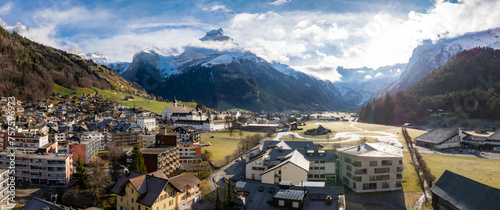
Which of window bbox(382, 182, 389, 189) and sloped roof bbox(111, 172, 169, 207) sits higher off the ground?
sloped roof bbox(111, 172, 169, 207)

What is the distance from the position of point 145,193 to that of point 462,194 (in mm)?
29969

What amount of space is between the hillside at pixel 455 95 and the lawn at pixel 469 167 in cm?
6789

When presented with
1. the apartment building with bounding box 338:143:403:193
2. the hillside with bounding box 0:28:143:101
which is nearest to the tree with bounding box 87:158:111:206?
the apartment building with bounding box 338:143:403:193

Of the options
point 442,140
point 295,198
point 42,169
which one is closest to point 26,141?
point 42,169

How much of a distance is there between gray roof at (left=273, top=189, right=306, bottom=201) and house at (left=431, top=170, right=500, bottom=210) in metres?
13.0

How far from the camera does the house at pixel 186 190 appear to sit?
31.3m

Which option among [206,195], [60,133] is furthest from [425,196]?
[60,133]

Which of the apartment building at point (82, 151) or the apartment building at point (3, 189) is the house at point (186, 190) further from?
the apartment building at point (82, 151)

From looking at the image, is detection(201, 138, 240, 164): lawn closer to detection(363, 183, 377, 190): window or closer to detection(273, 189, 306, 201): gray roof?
detection(363, 183, 377, 190): window

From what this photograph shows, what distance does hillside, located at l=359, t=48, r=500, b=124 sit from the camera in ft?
366

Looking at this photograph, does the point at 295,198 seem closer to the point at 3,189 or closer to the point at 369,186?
the point at 369,186

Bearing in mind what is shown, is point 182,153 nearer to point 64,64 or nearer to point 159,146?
point 159,146

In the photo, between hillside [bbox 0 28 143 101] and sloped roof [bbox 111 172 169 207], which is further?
hillside [bbox 0 28 143 101]

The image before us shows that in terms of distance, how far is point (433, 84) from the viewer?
479ft
